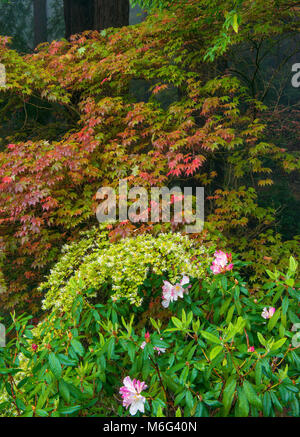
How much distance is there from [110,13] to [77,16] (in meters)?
1.52

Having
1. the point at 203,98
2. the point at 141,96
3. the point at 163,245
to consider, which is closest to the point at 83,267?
the point at 163,245

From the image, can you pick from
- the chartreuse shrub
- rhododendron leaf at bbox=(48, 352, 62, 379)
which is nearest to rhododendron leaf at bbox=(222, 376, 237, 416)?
the chartreuse shrub

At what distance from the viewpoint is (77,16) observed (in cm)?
677

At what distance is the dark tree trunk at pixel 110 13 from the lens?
18.6 feet

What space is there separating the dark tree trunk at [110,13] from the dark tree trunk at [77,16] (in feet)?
3.78

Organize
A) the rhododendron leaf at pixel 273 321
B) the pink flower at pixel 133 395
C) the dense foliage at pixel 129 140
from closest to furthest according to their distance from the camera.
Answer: the pink flower at pixel 133 395
the rhododendron leaf at pixel 273 321
the dense foliage at pixel 129 140

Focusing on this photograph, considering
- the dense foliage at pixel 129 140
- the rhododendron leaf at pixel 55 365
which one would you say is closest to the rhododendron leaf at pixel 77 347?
the rhododendron leaf at pixel 55 365

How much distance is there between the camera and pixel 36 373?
180 cm

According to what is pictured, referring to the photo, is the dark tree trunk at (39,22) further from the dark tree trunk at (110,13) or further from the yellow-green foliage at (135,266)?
the yellow-green foliage at (135,266)

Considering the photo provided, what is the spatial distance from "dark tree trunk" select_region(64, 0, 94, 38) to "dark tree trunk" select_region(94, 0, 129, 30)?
3.78 feet

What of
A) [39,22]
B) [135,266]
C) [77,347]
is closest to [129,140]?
[135,266]

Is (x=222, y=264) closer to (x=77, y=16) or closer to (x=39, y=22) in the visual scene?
(x=77, y=16)

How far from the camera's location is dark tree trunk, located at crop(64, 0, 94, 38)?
22.1 ft

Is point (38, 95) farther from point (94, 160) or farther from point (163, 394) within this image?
point (163, 394)
